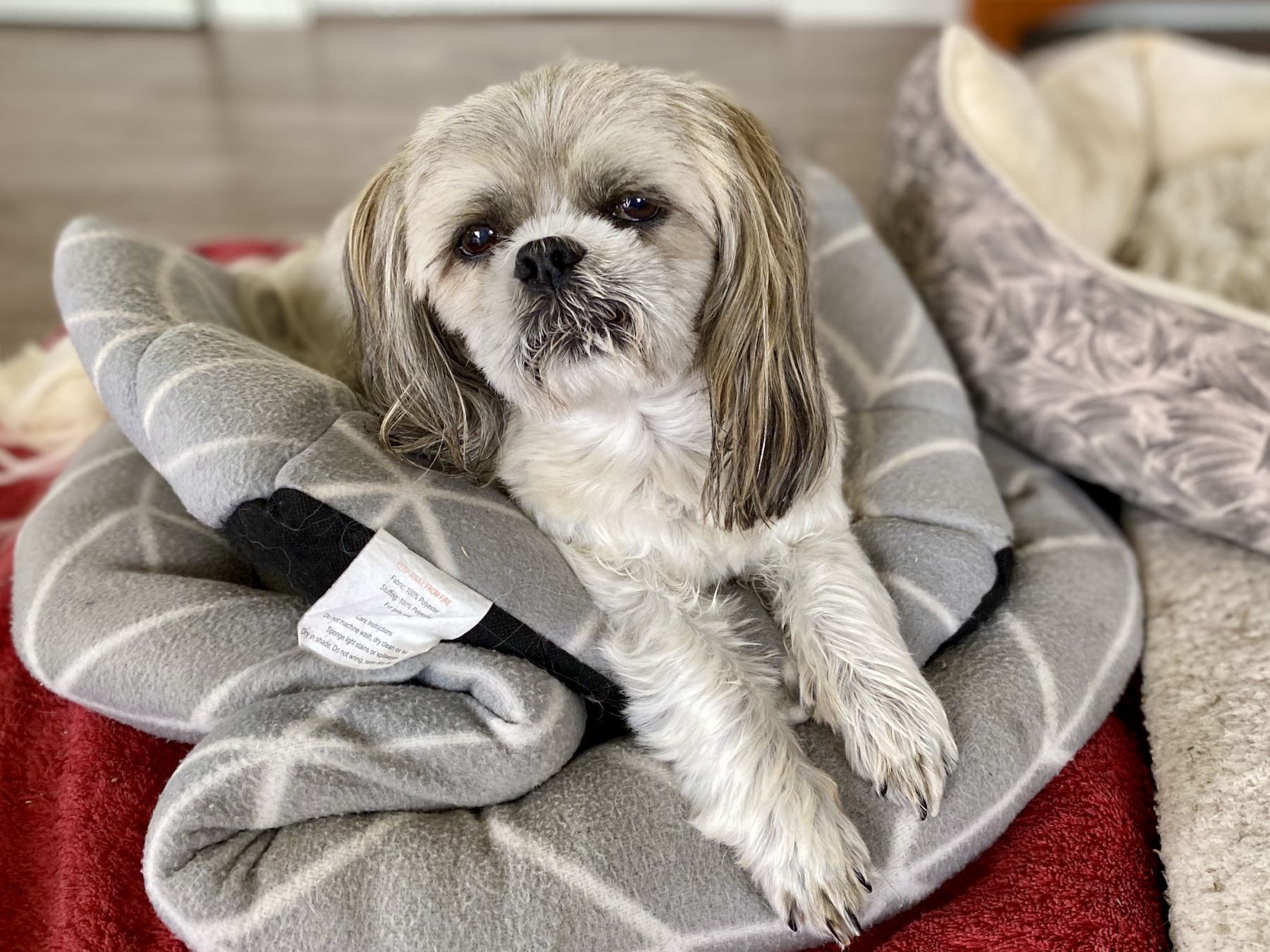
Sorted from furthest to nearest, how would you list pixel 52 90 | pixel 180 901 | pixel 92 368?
1. pixel 52 90
2. pixel 92 368
3. pixel 180 901

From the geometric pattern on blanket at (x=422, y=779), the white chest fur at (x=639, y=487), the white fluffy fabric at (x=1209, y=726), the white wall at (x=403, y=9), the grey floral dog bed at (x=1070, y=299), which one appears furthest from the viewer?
the white wall at (x=403, y=9)

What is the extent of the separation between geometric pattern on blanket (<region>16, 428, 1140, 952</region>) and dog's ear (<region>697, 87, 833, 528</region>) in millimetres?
374

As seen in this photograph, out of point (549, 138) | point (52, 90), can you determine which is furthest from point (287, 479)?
point (52, 90)

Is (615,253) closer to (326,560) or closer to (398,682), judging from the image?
(326,560)

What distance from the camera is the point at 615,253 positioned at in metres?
1.34

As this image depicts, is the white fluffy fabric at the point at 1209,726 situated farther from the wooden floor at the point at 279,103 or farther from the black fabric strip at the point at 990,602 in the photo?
the wooden floor at the point at 279,103

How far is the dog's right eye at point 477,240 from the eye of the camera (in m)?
1.42

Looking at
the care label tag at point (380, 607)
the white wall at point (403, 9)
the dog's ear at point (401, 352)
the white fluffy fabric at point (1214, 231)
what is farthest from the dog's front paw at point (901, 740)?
the white wall at point (403, 9)

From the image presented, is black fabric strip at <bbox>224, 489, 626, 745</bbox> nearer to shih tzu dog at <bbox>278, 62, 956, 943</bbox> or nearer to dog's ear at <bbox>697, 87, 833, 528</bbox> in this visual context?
shih tzu dog at <bbox>278, 62, 956, 943</bbox>

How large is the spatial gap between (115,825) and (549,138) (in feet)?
3.53

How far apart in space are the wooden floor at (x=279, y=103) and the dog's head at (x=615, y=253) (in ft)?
7.17

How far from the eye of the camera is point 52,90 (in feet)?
15.7

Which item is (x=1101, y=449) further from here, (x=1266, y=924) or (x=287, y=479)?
(x=287, y=479)

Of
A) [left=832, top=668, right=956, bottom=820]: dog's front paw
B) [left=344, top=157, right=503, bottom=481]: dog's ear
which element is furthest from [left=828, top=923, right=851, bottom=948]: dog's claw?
[left=344, top=157, right=503, bottom=481]: dog's ear
